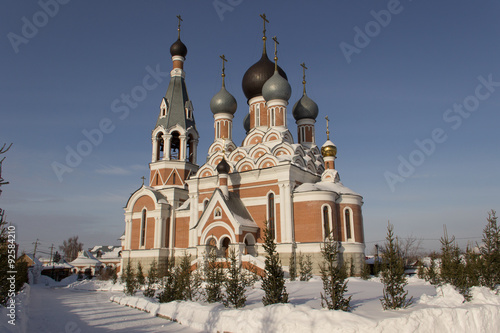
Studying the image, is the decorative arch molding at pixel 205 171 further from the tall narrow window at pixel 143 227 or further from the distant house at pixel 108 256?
the distant house at pixel 108 256

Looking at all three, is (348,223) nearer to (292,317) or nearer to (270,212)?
(270,212)

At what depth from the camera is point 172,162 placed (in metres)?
24.5

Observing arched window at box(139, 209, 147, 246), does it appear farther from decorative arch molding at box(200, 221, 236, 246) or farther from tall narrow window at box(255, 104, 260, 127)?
tall narrow window at box(255, 104, 260, 127)

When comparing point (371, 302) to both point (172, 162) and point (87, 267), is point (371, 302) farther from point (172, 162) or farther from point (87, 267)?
point (87, 267)

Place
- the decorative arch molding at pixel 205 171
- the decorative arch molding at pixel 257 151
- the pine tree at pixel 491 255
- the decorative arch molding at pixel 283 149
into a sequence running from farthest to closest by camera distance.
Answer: the decorative arch molding at pixel 205 171 < the decorative arch molding at pixel 257 151 < the decorative arch molding at pixel 283 149 < the pine tree at pixel 491 255

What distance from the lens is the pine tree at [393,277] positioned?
7512 mm

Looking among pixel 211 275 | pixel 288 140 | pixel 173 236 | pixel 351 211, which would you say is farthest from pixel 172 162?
pixel 211 275

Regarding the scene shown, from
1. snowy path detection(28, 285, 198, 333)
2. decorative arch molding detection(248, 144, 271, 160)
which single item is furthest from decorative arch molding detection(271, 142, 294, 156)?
snowy path detection(28, 285, 198, 333)

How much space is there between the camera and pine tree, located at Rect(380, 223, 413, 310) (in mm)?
7512

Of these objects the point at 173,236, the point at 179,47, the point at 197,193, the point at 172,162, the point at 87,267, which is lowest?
the point at 87,267

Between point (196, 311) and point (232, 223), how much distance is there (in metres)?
9.88

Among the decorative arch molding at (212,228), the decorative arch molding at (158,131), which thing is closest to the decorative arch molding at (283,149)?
the decorative arch molding at (212,228)

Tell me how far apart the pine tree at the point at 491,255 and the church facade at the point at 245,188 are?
6.73 metres

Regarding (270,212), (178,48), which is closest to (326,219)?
(270,212)
